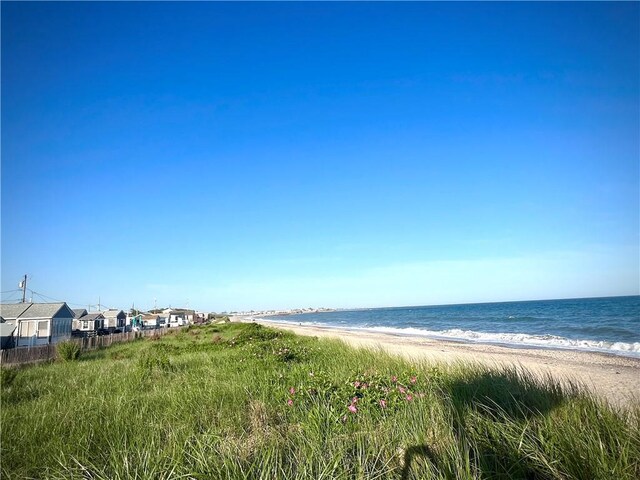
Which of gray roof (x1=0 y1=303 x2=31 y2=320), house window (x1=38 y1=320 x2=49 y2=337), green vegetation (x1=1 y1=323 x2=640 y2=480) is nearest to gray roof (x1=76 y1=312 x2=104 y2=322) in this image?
gray roof (x1=0 y1=303 x2=31 y2=320)

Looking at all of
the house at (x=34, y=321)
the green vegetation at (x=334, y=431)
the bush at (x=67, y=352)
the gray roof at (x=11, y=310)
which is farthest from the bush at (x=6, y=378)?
the gray roof at (x=11, y=310)

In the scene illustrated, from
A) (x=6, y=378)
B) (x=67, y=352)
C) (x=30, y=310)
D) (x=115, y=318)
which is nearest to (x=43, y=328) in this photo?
(x=30, y=310)

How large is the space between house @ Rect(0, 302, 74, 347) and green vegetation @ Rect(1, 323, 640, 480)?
36.4 m

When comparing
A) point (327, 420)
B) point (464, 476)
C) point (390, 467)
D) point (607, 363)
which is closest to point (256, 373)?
point (327, 420)

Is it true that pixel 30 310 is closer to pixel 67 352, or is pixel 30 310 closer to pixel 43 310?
pixel 43 310

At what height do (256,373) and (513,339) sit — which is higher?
(256,373)

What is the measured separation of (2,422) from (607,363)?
61.0ft

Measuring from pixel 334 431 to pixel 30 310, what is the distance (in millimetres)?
45381

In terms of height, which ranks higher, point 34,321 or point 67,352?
point 34,321

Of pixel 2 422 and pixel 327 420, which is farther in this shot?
pixel 2 422

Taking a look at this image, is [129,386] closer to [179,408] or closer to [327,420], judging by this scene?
[179,408]

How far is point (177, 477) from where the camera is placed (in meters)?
2.62

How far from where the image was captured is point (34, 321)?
35.8 m

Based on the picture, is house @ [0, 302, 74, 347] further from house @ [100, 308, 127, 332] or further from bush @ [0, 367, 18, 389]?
bush @ [0, 367, 18, 389]
